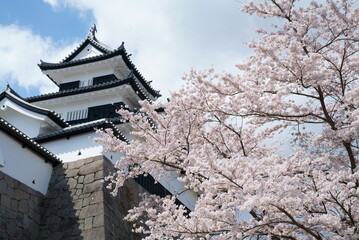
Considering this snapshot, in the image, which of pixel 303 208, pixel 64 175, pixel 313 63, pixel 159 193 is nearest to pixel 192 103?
pixel 313 63

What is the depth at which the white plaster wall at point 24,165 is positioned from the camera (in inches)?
278

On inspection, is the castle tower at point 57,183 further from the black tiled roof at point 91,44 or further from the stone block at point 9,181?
the black tiled roof at point 91,44

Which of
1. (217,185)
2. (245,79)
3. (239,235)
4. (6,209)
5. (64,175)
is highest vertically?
(64,175)

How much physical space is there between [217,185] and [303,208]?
1.01 meters

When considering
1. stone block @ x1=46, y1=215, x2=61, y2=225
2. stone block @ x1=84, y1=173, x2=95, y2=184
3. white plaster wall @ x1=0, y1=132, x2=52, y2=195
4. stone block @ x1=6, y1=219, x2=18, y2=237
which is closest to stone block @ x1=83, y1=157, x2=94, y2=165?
stone block @ x1=84, y1=173, x2=95, y2=184

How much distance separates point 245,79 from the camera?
5.07 meters

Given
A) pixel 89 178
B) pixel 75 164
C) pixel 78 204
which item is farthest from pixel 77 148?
pixel 78 204

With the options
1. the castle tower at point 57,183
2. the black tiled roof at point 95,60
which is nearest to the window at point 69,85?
the black tiled roof at point 95,60

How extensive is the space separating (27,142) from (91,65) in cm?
718

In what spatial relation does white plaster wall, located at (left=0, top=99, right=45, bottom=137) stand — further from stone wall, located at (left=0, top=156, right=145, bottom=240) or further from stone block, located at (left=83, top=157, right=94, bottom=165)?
stone block, located at (left=83, top=157, right=94, bottom=165)

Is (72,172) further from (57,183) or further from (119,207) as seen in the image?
(119,207)

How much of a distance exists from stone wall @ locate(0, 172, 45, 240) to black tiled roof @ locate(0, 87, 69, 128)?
9.05 ft

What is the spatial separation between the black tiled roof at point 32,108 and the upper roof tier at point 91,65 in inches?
133

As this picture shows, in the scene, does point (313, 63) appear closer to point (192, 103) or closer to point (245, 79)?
point (245, 79)
